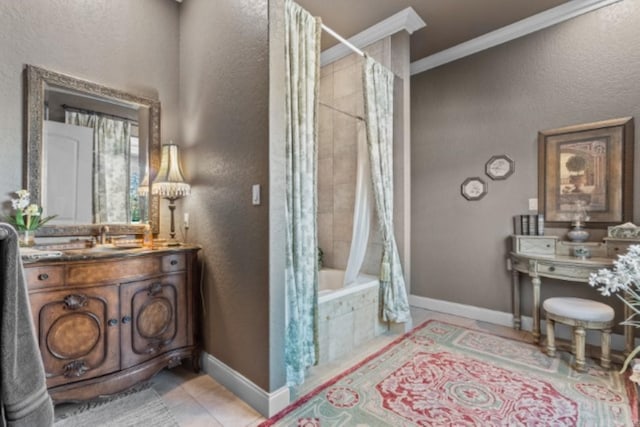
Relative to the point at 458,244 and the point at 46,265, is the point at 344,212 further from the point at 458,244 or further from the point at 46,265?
the point at 46,265

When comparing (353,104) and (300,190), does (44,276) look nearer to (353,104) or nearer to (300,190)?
(300,190)

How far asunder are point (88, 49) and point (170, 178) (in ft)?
3.43

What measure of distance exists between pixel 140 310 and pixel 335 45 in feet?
10.3

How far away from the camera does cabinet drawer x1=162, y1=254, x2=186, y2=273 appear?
6.65 ft

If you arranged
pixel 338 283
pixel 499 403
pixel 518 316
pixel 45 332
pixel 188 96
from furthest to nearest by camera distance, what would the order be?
pixel 338 283
pixel 518 316
pixel 188 96
pixel 499 403
pixel 45 332

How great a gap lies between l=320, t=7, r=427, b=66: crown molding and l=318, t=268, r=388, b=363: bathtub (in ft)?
8.09

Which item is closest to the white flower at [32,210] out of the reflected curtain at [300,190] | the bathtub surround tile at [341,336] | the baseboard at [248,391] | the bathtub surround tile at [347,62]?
the baseboard at [248,391]

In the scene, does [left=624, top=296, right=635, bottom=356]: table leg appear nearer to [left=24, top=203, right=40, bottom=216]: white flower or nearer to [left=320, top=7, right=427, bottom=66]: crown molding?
[left=320, top=7, right=427, bottom=66]: crown molding

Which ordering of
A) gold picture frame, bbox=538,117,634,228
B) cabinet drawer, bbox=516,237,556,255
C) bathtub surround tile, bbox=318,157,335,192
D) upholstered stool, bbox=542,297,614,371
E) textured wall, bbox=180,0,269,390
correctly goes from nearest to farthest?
textured wall, bbox=180,0,269,390 → upholstered stool, bbox=542,297,614,371 → gold picture frame, bbox=538,117,634,228 → cabinet drawer, bbox=516,237,556,255 → bathtub surround tile, bbox=318,157,335,192

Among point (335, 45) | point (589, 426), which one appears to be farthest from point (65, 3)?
point (589, 426)

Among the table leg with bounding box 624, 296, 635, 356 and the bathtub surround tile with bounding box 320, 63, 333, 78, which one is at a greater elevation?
the bathtub surround tile with bounding box 320, 63, 333, 78

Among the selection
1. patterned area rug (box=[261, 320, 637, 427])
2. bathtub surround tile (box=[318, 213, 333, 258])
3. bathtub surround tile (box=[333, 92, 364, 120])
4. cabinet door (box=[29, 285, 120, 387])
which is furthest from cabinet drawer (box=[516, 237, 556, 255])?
cabinet door (box=[29, 285, 120, 387])

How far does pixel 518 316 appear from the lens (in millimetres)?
2980

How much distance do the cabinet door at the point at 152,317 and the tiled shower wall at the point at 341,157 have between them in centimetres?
172
